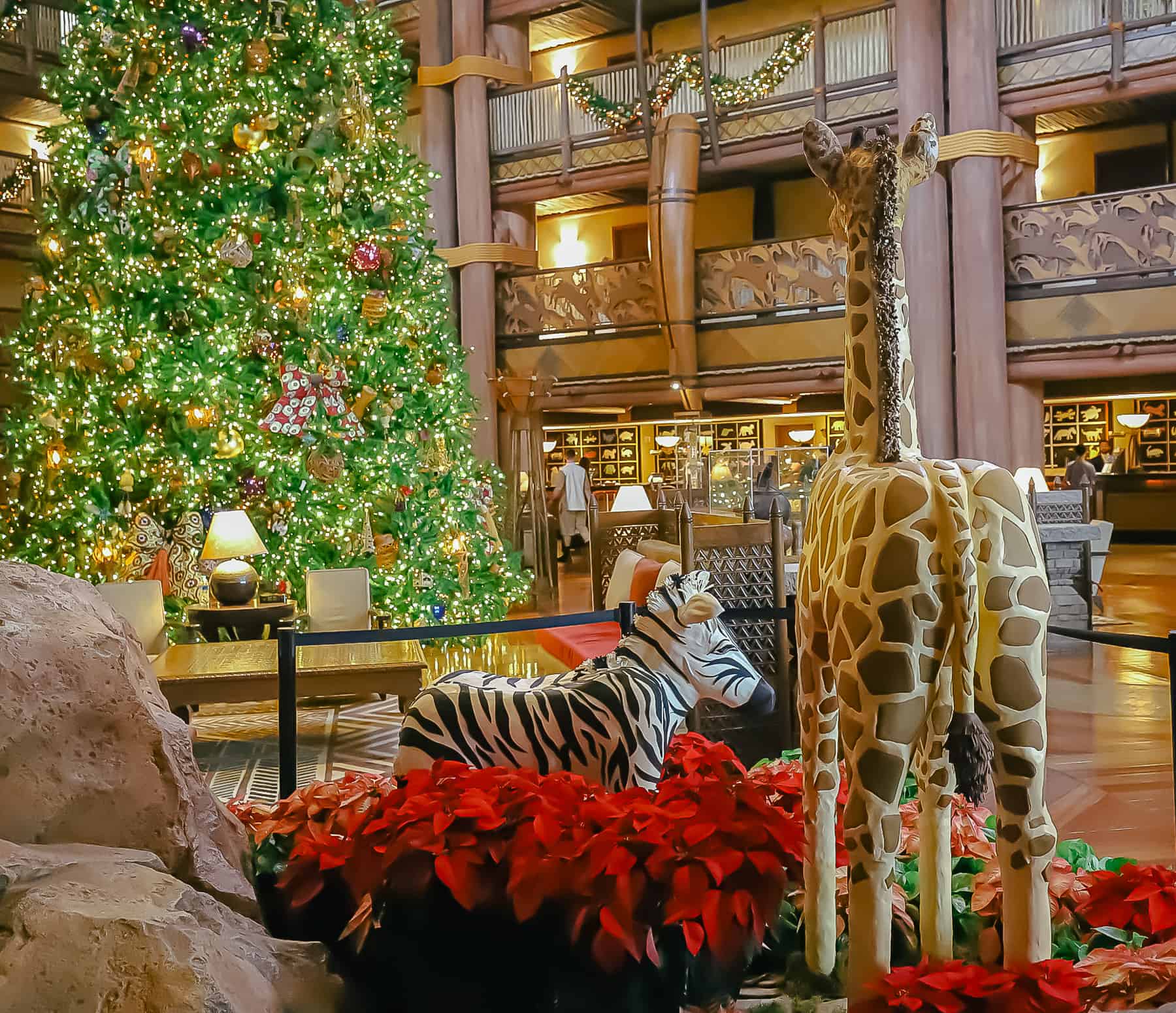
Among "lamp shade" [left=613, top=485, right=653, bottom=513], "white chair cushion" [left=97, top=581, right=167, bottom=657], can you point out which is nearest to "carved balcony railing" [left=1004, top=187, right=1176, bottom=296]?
"lamp shade" [left=613, top=485, right=653, bottom=513]

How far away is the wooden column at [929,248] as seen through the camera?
32.9ft

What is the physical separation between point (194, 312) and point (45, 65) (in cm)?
742

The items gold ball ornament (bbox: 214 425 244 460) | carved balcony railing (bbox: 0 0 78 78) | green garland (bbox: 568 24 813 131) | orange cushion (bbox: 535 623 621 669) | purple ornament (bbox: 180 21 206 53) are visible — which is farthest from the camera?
carved balcony railing (bbox: 0 0 78 78)

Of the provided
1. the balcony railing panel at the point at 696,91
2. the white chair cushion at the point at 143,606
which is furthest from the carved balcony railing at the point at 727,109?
the white chair cushion at the point at 143,606

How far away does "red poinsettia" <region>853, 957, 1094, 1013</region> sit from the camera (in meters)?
1.51

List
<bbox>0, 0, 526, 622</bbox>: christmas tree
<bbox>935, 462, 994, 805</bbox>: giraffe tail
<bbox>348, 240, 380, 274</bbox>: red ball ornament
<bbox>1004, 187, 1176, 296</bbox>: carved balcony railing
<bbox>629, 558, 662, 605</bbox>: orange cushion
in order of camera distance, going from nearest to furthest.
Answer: <bbox>935, 462, 994, 805</bbox>: giraffe tail, <bbox>629, 558, 662, 605</bbox>: orange cushion, <bbox>0, 0, 526, 622</bbox>: christmas tree, <bbox>348, 240, 380, 274</bbox>: red ball ornament, <bbox>1004, 187, 1176, 296</bbox>: carved balcony railing

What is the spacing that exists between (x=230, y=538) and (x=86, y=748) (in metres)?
4.63

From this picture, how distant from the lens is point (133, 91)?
23.4ft

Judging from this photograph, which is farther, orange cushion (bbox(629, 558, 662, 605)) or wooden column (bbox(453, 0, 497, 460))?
wooden column (bbox(453, 0, 497, 460))

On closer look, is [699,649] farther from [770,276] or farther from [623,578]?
[770,276]

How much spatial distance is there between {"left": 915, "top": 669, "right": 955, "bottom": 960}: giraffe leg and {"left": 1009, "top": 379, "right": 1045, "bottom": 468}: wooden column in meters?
9.13

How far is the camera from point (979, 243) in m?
9.88

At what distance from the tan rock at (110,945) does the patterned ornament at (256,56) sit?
22.8ft

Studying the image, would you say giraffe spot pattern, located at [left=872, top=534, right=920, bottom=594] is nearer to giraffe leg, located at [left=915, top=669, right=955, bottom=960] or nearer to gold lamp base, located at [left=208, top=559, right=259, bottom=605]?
giraffe leg, located at [left=915, top=669, right=955, bottom=960]
